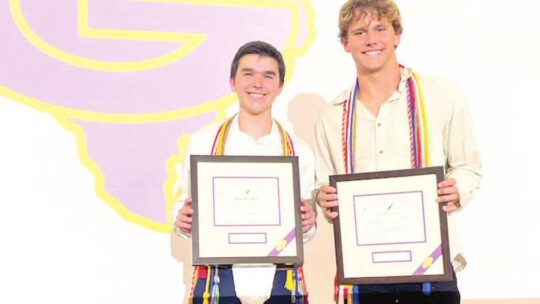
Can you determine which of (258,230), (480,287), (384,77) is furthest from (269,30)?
(480,287)

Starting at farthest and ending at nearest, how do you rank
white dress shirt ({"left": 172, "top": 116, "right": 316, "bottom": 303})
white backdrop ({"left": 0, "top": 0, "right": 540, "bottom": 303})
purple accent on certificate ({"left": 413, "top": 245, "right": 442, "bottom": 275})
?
1. white backdrop ({"left": 0, "top": 0, "right": 540, "bottom": 303})
2. white dress shirt ({"left": 172, "top": 116, "right": 316, "bottom": 303})
3. purple accent on certificate ({"left": 413, "top": 245, "right": 442, "bottom": 275})

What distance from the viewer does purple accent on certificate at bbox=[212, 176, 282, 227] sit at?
7.84 ft

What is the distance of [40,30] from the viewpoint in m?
2.67

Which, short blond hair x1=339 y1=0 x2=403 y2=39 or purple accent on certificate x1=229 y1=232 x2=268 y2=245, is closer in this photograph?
purple accent on certificate x1=229 y1=232 x2=268 y2=245

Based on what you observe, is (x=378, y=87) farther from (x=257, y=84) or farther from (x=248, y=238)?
(x=248, y=238)

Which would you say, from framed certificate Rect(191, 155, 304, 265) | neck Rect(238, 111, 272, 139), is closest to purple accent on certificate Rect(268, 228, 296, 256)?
framed certificate Rect(191, 155, 304, 265)

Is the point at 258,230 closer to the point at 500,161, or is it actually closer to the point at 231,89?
the point at 231,89

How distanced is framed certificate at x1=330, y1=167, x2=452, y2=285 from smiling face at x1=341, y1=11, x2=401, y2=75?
15.1 inches

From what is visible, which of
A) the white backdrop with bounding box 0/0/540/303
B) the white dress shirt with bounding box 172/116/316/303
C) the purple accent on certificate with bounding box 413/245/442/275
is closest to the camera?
the purple accent on certificate with bounding box 413/245/442/275

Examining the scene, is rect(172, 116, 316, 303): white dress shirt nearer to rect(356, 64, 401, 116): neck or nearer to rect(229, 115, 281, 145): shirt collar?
rect(229, 115, 281, 145): shirt collar

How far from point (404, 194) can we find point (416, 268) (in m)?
0.24

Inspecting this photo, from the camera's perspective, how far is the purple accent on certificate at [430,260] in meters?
2.32

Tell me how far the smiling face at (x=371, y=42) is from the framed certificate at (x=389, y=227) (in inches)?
15.1

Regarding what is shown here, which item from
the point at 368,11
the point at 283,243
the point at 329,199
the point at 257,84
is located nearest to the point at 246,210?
the point at 283,243
